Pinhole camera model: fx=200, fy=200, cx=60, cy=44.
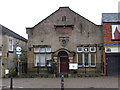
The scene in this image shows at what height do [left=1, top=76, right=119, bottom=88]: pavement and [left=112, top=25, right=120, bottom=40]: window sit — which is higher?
[left=112, top=25, right=120, bottom=40]: window

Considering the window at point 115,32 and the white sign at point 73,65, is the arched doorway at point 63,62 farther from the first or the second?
the window at point 115,32

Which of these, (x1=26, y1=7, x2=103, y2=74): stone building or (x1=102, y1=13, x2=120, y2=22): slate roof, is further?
(x1=26, y1=7, x2=103, y2=74): stone building

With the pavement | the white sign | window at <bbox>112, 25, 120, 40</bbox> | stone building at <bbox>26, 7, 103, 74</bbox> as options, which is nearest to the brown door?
stone building at <bbox>26, 7, 103, 74</bbox>

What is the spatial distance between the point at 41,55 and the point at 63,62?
8.94 feet

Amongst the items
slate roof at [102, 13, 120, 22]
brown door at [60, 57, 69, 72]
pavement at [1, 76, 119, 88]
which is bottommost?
pavement at [1, 76, 119, 88]

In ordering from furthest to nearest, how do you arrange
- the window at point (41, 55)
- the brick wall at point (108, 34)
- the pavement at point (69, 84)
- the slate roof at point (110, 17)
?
the window at point (41, 55) → the slate roof at point (110, 17) → the brick wall at point (108, 34) → the pavement at point (69, 84)

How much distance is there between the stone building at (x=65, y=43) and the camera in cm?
2269

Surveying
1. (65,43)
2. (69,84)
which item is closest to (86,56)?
(65,43)

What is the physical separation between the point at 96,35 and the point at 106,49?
2100 mm

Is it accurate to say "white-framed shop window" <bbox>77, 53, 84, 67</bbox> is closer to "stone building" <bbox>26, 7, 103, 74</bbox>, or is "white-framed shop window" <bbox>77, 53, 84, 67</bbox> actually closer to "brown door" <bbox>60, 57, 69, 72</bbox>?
"stone building" <bbox>26, 7, 103, 74</bbox>

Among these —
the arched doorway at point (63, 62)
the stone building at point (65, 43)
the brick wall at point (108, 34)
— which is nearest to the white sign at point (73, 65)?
the stone building at point (65, 43)

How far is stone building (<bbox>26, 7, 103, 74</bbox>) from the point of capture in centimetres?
2269

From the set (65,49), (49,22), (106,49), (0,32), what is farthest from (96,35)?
(0,32)

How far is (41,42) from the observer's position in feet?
76.9
